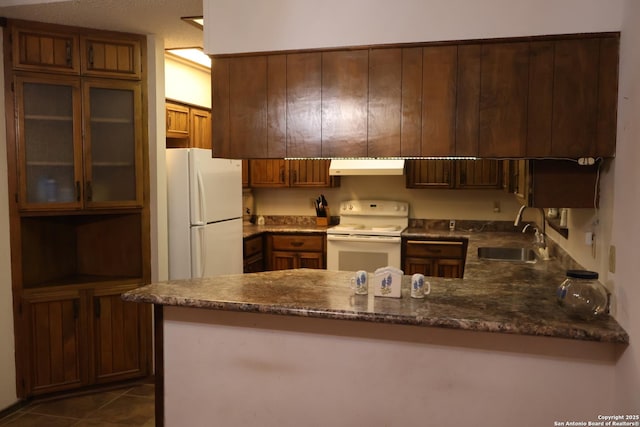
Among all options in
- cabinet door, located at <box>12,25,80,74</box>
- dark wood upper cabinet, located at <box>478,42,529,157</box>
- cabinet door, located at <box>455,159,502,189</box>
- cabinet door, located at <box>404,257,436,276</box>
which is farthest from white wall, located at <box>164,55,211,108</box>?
dark wood upper cabinet, located at <box>478,42,529,157</box>

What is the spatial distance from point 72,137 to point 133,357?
160cm

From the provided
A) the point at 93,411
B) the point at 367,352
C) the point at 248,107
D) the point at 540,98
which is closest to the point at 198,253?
the point at 93,411

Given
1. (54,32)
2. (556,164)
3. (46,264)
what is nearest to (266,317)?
(556,164)

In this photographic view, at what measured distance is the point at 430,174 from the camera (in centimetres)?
541

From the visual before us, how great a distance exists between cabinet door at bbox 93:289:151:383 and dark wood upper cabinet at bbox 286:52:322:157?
1953mm

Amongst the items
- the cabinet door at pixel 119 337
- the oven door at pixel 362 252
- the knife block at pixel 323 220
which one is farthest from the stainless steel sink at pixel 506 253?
the cabinet door at pixel 119 337

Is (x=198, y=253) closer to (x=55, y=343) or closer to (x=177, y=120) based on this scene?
(x=55, y=343)

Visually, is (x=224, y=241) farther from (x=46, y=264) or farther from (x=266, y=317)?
(x=266, y=317)

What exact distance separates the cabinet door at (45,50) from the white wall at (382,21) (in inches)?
53.3

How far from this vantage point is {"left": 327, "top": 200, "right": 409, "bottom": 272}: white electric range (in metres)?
5.15

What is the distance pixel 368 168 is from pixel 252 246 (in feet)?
4.70

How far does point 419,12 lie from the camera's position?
2314 millimetres

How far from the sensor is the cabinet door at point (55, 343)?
3414mm

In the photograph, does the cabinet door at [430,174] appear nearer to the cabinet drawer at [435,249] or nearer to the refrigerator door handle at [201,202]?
the cabinet drawer at [435,249]
